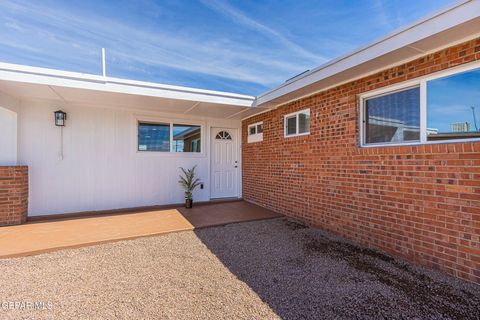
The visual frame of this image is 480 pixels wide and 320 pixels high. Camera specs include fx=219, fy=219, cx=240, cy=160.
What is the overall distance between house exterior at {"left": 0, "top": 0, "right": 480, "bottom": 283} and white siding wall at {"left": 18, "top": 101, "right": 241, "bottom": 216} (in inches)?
1.0

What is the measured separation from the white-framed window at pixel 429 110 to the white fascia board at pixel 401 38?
588 millimetres

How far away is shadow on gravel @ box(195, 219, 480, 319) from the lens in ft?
6.41

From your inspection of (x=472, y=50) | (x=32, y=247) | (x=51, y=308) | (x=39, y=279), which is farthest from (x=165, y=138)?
(x=472, y=50)

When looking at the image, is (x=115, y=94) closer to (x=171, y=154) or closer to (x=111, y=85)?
(x=111, y=85)

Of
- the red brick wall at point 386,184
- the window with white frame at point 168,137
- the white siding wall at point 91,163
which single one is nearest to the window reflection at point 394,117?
the red brick wall at point 386,184

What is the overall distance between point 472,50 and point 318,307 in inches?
123

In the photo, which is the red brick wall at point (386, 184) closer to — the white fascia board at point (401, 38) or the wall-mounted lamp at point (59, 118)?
the white fascia board at point (401, 38)

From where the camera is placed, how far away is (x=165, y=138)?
20.7 feet

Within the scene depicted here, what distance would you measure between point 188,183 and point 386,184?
4.58 m

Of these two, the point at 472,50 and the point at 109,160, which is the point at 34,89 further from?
the point at 472,50

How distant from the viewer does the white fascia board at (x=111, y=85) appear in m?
3.64

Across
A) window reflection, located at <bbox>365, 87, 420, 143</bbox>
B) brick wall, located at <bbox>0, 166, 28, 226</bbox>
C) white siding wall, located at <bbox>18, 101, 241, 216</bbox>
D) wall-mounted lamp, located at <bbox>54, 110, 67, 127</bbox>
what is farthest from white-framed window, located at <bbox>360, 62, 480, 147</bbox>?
brick wall, located at <bbox>0, 166, 28, 226</bbox>

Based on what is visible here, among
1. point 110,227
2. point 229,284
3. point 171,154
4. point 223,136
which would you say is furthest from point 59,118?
point 229,284

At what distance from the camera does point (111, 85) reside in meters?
4.30
